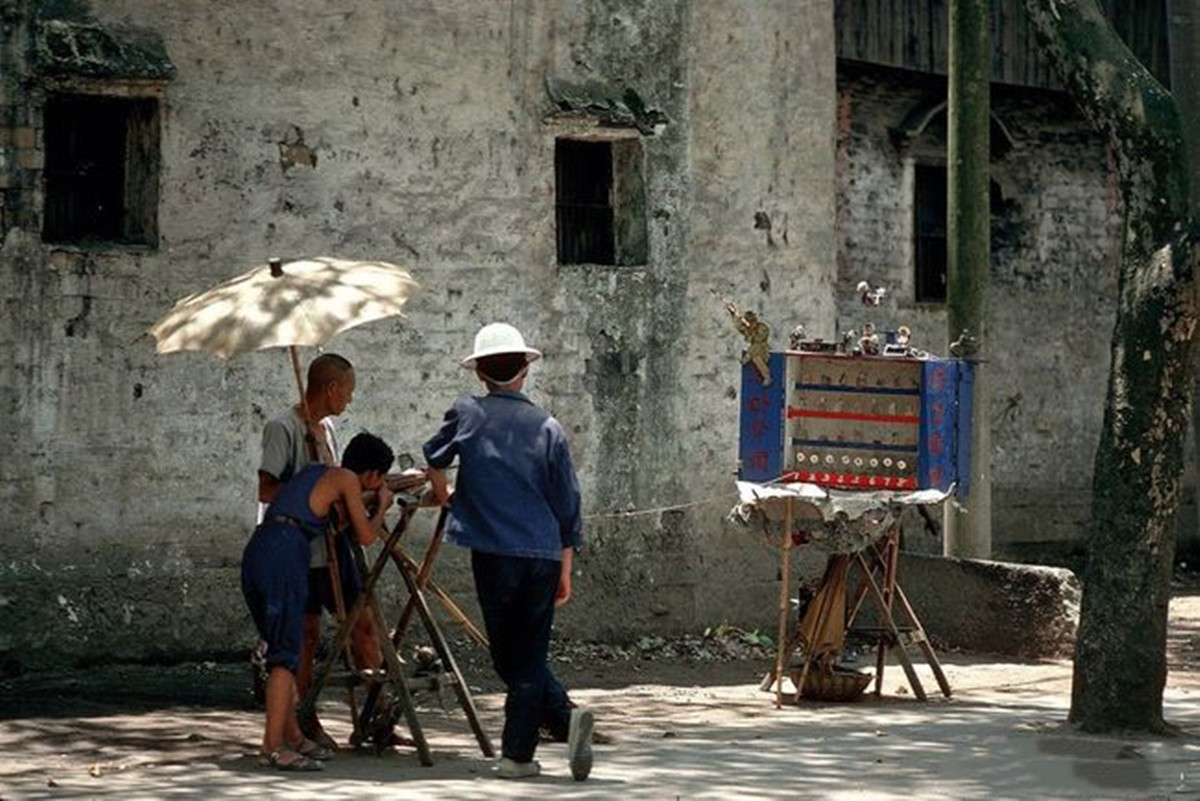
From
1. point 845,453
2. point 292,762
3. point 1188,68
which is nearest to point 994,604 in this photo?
point 845,453

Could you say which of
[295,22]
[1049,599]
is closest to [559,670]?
[1049,599]

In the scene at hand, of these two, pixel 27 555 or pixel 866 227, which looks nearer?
pixel 27 555

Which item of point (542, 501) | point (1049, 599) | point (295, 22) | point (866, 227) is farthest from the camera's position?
point (866, 227)

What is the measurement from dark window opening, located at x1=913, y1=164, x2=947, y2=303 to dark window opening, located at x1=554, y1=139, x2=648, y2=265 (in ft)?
16.6

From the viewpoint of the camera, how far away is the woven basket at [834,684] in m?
12.0

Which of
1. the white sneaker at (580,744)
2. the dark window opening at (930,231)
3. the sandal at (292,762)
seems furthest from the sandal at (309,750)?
the dark window opening at (930,231)

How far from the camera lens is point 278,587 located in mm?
8891

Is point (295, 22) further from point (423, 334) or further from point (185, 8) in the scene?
point (423, 334)

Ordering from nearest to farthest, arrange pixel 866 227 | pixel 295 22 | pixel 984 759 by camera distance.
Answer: pixel 984 759, pixel 295 22, pixel 866 227

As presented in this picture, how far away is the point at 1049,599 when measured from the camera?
45.8ft

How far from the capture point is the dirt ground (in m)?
8.68

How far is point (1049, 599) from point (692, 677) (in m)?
2.35

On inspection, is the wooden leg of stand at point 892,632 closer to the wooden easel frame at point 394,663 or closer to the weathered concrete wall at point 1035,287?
the wooden easel frame at point 394,663

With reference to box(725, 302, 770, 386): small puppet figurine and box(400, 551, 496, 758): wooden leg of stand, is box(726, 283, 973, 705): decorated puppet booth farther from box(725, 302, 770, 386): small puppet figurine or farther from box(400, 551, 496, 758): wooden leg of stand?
box(400, 551, 496, 758): wooden leg of stand
